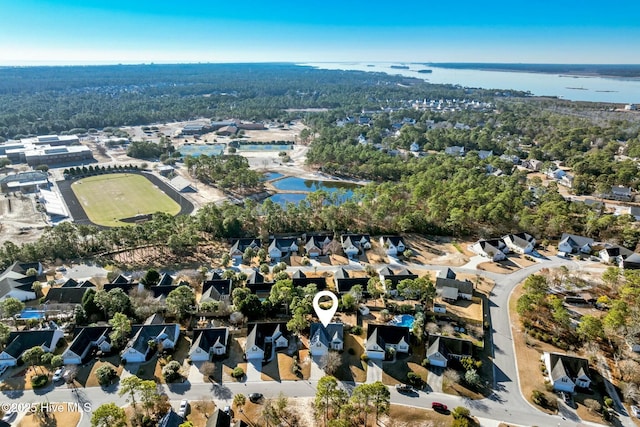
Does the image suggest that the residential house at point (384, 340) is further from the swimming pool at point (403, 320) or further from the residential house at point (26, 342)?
the residential house at point (26, 342)

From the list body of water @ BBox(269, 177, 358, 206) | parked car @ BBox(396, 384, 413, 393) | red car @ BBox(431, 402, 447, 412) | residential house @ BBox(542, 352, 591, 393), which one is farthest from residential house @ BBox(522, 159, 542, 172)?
red car @ BBox(431, 402, 447, 412)

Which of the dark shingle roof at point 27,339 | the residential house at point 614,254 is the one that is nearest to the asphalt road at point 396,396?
the dark shingle roof at point 27,339

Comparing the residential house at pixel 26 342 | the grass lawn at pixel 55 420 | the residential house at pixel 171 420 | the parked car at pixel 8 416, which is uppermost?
the residential house at pixel 171 420

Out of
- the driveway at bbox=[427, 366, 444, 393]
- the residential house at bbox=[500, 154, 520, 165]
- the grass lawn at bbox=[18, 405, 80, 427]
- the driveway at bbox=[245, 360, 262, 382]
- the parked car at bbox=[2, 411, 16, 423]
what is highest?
the residential house at bbox=[500, 154, 520, 165]

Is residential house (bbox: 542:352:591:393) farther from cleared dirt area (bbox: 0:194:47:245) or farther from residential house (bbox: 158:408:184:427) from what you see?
cleared dirt area (bbox: 0:194:47:245)

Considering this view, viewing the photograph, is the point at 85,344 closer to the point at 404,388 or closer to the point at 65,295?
the point at 65,295
